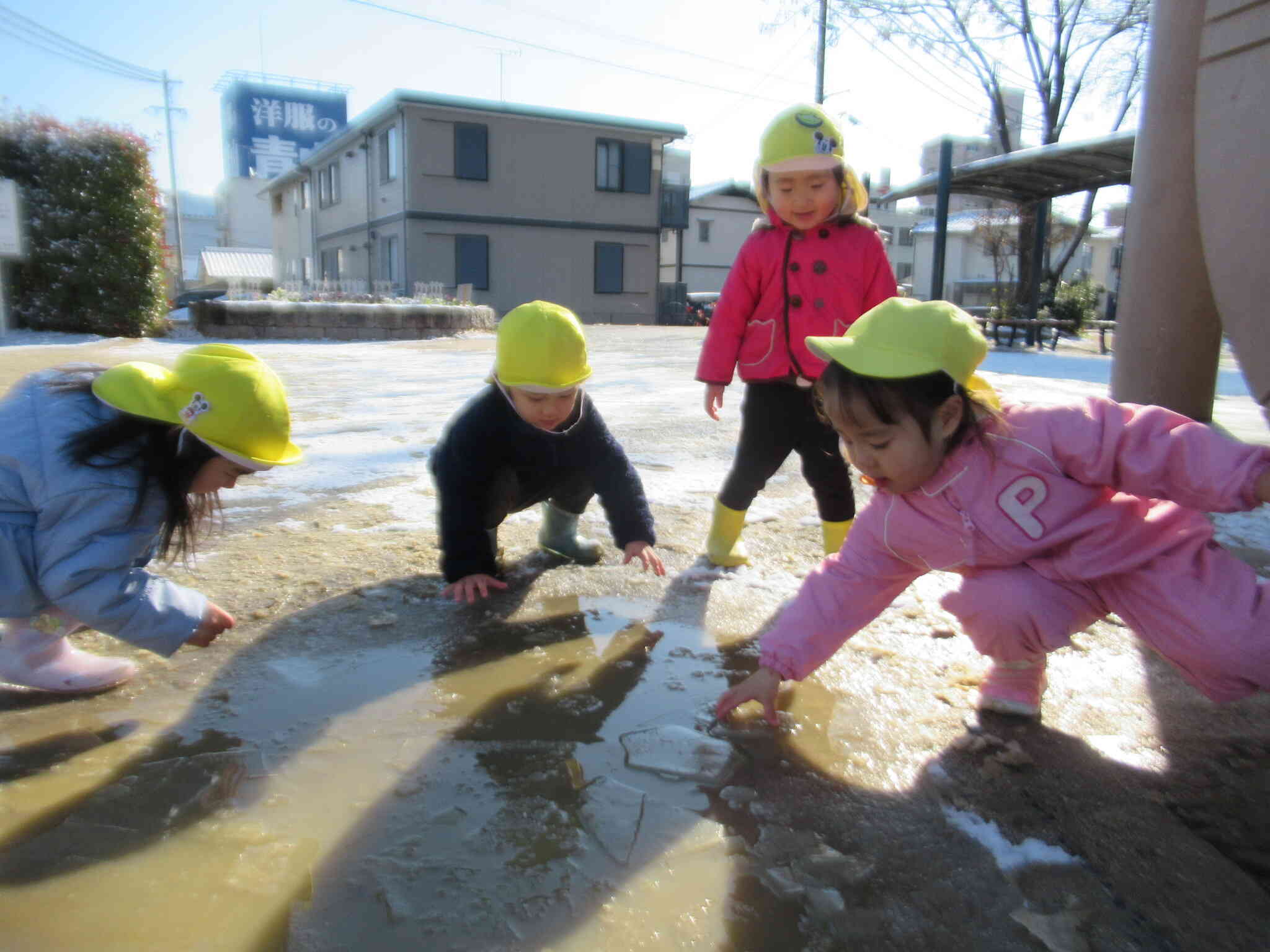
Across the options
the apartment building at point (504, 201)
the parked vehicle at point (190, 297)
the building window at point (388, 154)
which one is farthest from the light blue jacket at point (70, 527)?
the parked vehicle at point (190, 297)

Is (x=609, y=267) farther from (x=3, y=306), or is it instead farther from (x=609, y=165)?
(x=3, y=306)

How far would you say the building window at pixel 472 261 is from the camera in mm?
20406

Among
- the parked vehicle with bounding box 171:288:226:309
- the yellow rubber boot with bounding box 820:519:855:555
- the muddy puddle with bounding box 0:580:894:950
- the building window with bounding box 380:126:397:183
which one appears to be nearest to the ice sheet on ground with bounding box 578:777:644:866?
the muddy puddle with bounding box 0:580:894:950

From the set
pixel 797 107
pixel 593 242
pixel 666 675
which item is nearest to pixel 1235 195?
pixel 797 107

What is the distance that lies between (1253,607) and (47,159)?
13137 mm

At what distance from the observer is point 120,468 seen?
5.30ft

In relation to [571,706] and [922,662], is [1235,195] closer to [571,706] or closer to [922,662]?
[922,662]

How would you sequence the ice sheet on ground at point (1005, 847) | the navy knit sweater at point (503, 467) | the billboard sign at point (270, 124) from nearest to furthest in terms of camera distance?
1. the ice sheet on ground at point (1005, 847)
2. the navy knit sweater at point (503, 467)
3. the billboard sign at point (270, 124)

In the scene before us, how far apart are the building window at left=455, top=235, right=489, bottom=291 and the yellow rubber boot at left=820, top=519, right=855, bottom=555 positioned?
1866 cm

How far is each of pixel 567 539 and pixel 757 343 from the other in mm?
808

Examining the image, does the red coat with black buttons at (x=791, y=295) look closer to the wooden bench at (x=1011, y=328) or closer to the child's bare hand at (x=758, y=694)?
the child's bare hand at (x=758, y=694)

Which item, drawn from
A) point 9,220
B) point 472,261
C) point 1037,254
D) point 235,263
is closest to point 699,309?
point 472,261

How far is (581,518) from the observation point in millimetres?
3041

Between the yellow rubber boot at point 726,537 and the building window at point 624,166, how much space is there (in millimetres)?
20446
